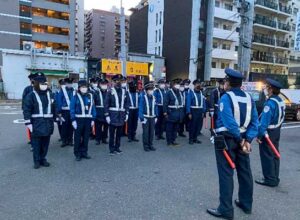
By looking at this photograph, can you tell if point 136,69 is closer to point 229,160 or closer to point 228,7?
point 228,7

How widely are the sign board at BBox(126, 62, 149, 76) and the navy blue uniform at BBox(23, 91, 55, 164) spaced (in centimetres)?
2863

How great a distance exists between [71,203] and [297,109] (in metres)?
15.7

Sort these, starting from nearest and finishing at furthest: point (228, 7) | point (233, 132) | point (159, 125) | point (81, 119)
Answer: point (233, 132), point (81, 119), point (159, 125), point (228, 7)

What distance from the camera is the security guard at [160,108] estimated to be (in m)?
10.4

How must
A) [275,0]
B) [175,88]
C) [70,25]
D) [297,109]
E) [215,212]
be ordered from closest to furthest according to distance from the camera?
[215,212] < [175,88] < [297,109] < [275,0] < [70,25]

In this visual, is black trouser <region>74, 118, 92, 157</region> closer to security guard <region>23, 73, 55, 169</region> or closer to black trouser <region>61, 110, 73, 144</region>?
security guard <region>23, 73, 55, 169</region>

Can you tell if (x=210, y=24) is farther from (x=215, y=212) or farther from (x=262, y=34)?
(x=215, y=212)

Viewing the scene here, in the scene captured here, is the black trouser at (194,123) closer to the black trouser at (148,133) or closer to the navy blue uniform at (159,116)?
the navy blue uniform at (159,116)

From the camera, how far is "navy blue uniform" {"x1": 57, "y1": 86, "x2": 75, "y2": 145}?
8.94m

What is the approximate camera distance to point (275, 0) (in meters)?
47.7

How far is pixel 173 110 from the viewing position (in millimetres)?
9203

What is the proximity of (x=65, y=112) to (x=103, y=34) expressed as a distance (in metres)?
94.8

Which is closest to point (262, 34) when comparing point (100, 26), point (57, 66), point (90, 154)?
point (57, 66)

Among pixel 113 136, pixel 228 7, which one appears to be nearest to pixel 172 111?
pixel 113 136
